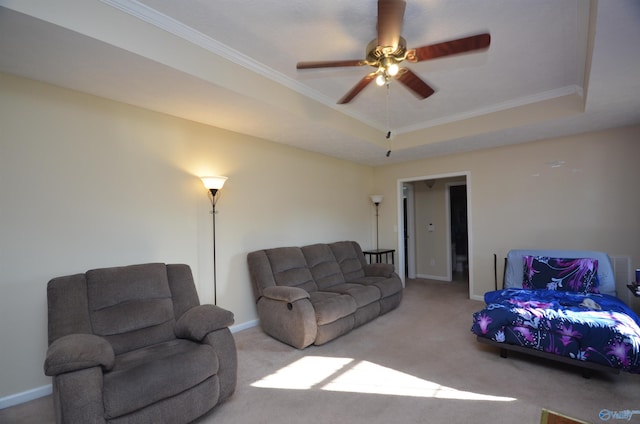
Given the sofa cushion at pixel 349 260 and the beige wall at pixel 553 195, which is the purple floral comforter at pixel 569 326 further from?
the sofa cushion at pixel 349 260

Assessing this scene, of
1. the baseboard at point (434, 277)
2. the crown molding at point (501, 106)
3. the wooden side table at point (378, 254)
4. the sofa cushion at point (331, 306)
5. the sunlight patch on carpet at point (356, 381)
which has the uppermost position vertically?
the crown molding at point (501, 106)

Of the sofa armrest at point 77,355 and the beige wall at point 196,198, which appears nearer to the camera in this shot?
the sofa armrest at point 77,355

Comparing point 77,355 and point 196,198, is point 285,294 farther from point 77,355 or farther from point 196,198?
point 77,355

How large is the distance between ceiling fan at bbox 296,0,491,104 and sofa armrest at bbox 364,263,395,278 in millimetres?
2834

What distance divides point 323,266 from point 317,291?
45cm

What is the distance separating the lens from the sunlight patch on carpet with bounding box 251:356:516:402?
2.31 meters

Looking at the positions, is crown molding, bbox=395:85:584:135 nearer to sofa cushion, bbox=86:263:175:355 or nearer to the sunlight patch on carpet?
the sunlight patch on carpet

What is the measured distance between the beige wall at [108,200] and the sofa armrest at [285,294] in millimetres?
572

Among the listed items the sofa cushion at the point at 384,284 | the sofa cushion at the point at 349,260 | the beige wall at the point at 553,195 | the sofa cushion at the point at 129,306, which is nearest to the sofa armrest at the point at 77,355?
the sofa cushion at the point at 129,306

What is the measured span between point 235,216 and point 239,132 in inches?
41.1

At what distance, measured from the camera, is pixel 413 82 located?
2309 mm

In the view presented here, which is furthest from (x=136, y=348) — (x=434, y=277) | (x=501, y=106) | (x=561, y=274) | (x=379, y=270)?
(x=434, y=277)

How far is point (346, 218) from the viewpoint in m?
5.56

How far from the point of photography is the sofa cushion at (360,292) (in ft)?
11.8
